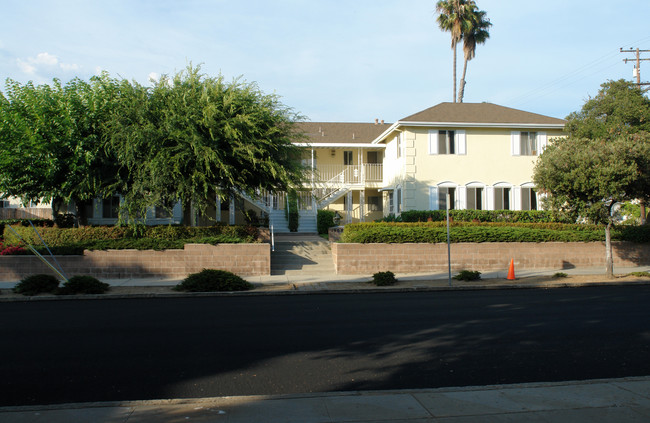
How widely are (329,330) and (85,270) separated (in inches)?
456

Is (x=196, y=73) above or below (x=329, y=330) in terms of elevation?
above

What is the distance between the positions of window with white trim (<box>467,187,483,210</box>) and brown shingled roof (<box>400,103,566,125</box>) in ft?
11.6

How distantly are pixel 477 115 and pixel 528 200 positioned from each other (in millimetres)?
5242

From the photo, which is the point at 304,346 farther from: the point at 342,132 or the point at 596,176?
the point at 342,132

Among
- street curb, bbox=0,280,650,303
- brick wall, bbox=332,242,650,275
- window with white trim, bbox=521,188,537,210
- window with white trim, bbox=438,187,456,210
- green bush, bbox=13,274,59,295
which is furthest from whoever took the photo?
window with white trim, bbox=521,188,537,210

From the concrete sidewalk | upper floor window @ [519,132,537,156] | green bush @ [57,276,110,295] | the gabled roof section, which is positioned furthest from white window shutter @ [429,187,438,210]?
the concrete sidewalk

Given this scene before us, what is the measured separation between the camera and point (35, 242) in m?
19.2

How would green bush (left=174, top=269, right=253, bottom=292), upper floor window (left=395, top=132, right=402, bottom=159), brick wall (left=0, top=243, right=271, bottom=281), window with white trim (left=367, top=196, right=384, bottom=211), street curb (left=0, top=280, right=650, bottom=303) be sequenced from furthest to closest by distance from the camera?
window with white trim (left=367, top=196, right=384, bottom=211), upper floor window (left=395, top=132, right=402, bottom=159), brick wall (left=0, top=243, right=271, bottom=281), green bush (left=174, top=269, right=253, bottom=292), street curb (left=0, top=280, right=650, bottom=303)

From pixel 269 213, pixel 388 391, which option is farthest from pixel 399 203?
pixel 388 391

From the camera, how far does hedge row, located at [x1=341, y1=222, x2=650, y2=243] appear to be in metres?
19.0

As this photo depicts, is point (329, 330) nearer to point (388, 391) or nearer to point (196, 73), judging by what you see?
point (388, 391)

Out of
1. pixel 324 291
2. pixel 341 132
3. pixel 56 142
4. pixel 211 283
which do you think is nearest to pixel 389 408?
pixel 324 291

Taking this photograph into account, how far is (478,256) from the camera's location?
19172 millimetres

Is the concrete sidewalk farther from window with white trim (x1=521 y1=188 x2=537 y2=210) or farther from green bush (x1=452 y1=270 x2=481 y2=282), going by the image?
window with white trim (x1=521 y1=188 x2=537 y2=210)
